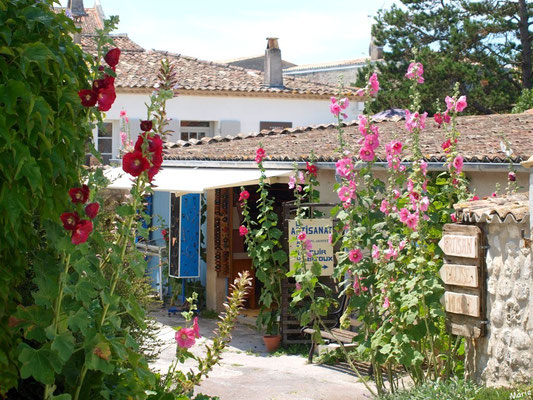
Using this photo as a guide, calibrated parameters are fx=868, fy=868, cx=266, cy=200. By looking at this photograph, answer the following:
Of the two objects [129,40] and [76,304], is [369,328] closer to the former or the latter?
[76,304]

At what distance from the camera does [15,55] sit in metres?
3.49

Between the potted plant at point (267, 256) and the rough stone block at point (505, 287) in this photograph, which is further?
the potted plant at point (267, 256)

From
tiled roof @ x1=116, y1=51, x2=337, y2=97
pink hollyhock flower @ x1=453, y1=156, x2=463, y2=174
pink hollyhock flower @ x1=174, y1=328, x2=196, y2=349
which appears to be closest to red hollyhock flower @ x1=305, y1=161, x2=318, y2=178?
pink hollyhock flower @ x1=453, y1=156, x2=463, y2=174

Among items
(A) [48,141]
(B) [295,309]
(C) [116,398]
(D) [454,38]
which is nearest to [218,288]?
(B) [295,309]

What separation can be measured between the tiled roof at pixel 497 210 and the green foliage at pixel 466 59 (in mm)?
26992

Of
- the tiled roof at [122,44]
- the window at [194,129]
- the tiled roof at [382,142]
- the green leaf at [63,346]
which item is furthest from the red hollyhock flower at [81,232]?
the tiled roof at [122,44]

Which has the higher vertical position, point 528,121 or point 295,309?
point 528,121

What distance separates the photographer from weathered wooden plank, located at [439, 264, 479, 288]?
725 centimetres

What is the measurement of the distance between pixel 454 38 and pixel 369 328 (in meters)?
29.8

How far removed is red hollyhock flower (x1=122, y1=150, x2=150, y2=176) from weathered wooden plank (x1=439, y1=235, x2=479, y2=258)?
3930 millimetres

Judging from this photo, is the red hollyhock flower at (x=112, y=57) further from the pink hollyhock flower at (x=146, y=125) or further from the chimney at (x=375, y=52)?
the chimney at (x=375, y=52)

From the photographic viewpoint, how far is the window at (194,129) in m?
25.4

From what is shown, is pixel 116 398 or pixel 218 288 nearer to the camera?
pixel 116 398

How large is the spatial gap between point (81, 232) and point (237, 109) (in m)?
22.2
